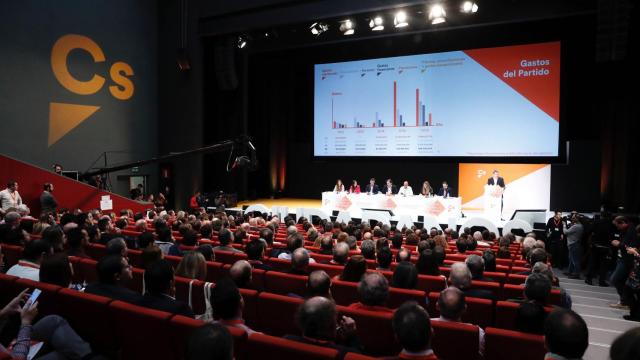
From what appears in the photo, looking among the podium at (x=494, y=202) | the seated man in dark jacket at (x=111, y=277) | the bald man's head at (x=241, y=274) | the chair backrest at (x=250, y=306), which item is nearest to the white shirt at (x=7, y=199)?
the seated man in dark jacket at (x=111, y=277)

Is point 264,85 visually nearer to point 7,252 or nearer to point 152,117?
point 152,117

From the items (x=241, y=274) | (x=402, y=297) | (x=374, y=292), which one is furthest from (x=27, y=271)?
(x=402, y=297)

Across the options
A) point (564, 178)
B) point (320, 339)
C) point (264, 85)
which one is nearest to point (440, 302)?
point (320, 339)

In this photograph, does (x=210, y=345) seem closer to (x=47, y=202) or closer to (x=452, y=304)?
(x=452, y=304)

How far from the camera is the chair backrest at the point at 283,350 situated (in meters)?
1.93

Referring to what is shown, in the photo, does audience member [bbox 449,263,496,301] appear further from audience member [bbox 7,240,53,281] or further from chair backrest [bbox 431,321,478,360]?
audience member [bbox 7,240,53,281]

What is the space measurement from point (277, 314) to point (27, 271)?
2107mm

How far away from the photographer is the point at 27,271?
3.48m

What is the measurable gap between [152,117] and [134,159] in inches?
65.6

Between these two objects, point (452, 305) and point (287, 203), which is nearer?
point (452, 305)

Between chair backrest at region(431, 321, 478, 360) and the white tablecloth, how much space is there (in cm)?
865

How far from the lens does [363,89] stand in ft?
46.6

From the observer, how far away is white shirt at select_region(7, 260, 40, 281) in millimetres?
3441

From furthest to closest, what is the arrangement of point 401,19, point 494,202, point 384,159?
1. point 384,159
2. point 494,202
3. point 401,19
